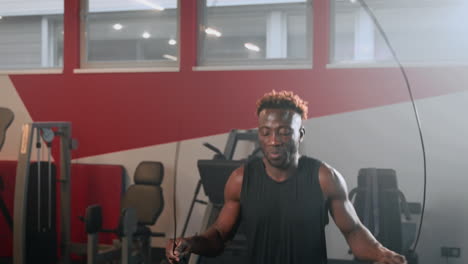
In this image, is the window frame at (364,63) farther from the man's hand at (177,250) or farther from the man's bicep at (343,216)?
the man's hand at (177,250)

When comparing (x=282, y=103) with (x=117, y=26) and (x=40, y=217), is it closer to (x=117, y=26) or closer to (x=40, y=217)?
(x=40, y=217)

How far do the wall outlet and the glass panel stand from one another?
2.50 m

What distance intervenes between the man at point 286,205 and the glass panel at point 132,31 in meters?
3.00

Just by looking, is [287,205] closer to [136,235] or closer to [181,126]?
[136,235]

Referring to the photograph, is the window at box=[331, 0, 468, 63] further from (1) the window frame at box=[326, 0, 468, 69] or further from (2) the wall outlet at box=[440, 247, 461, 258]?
(2) the wall outlet at box=[440, 247, 461, 258]

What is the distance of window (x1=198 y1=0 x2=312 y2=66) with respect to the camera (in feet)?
14.9

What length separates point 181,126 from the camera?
4707 mm

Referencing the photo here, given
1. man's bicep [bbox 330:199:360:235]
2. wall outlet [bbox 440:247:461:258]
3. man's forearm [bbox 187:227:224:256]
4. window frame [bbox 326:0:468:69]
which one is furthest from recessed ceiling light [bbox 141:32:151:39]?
man's bicep [bbox 330:199:360:235]

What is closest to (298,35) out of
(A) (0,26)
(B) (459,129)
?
(B) (459,129)

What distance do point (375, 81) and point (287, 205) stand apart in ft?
8.72

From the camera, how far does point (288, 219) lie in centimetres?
185

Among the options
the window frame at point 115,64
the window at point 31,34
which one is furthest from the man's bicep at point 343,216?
the window at point 31,34

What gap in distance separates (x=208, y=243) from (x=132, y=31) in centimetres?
337

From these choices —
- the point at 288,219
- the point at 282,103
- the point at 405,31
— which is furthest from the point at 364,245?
the point at 405,31
